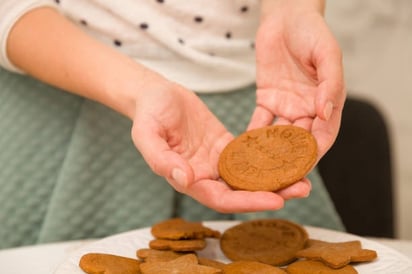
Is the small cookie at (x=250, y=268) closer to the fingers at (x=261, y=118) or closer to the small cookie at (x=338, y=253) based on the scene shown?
the small cookie at (x=338, y=253)

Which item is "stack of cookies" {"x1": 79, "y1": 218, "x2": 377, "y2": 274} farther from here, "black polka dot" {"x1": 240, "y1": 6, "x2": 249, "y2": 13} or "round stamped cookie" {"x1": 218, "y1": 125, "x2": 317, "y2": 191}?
"black polka dot" {"x1": 240, "y1": 6, "x2": 249, "y2": 13}

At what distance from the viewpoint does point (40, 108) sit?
968mm

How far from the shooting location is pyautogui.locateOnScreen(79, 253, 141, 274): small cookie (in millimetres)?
679

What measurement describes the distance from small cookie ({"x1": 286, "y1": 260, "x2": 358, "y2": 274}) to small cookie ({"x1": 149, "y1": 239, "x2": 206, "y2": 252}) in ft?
0.34

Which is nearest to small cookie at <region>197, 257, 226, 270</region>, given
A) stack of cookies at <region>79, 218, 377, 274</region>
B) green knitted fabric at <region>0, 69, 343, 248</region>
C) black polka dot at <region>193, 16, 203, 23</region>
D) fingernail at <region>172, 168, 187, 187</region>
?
stack of cookies at <region>79, 218, 377, 274</region>

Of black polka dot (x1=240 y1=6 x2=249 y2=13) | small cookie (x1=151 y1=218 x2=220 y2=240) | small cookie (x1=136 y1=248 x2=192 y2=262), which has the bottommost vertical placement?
small cookie (x1=136 y1=248 x2=192 y2=262)

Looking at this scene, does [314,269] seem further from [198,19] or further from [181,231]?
[198,19]

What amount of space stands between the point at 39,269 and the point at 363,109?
2.82 feet

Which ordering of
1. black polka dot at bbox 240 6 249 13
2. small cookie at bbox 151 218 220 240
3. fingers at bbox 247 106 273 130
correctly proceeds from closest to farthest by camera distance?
small cookie at bbox 151 218 220 240, fingers at bbox 247 106 273 130, black polka dot at bbox 240 6 249 13

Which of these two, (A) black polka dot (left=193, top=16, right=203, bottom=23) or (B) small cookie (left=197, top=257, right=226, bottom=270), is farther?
(A) black polka dot (left=193, top=16, right=203, bottom=23)

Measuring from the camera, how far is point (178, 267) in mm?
665

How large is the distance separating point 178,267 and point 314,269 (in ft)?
0.43

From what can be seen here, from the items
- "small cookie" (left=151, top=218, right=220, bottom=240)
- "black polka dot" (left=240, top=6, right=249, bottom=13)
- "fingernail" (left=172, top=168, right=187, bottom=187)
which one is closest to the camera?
"fingernail" (left=172, top=168, right=187, bottom=187)

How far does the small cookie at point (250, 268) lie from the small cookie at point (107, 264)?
0.09 metres
